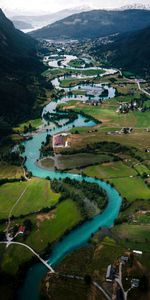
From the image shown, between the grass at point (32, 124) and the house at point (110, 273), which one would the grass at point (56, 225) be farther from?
the grass at point (32, 124)

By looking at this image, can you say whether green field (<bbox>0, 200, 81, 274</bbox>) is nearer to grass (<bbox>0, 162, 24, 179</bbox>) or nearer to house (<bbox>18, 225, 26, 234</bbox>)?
house (<bbox>18, 225, 26, 234</bbox>)

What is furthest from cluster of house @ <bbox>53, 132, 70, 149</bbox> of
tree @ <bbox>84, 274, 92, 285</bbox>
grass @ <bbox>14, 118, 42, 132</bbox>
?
tree @ <bbox>84, 274, 92, 285</bbox>

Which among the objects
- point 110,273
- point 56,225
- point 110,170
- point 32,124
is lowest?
point 32,124

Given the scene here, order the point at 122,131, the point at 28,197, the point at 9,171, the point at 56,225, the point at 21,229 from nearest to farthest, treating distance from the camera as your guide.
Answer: the point at 21,229, the point at 56,225, the point at 28,197, the point at 9,171, the point at 122,131

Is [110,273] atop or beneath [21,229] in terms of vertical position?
beneath

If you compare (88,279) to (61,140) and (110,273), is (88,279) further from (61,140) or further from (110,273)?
(61,140)

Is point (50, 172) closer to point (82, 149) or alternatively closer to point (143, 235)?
point (82, 149)

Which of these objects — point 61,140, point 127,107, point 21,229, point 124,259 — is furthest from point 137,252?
point 127,107
